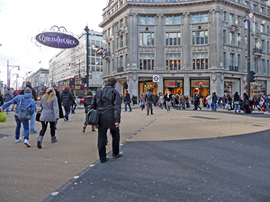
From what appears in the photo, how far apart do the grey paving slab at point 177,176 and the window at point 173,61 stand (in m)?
33.7

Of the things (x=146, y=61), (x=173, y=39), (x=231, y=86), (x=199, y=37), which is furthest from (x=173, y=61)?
(x=231, y=86)

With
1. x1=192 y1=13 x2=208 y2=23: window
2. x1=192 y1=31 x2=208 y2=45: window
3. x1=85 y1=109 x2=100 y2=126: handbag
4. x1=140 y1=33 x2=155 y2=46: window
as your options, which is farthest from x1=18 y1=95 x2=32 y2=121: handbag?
x1=192 y1=13 x2=208 y2=23: window

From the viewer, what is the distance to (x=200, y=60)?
128 feet

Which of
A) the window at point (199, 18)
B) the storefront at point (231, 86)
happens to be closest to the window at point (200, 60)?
the storefront at point (231, 86)

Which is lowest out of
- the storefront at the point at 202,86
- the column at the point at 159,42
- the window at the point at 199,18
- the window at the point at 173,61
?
the storefront at the point at 202,86

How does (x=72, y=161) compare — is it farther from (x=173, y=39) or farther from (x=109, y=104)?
(x=173, y=39)

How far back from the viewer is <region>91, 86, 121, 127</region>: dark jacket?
16.8 ft

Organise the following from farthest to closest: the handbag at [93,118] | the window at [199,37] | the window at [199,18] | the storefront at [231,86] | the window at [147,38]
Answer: the storefront at [231,86]
the window at [147,38]
the window at [199,37]
the window at [199,18]
the handbag at [93,118]

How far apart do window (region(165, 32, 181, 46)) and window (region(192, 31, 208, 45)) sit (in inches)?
94.5

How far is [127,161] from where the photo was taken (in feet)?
17.1

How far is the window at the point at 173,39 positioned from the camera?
3953 centimetres

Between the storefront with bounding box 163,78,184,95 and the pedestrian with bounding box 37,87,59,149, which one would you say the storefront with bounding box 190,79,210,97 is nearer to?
the storefront with bounding box 163,78,184,95

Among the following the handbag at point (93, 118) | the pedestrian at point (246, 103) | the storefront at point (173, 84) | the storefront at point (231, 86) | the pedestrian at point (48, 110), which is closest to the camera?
the handbag at point (93, 118)

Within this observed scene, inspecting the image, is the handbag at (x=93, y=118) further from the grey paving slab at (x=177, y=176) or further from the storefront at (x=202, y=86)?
the storefront at (x=202, y=86)
